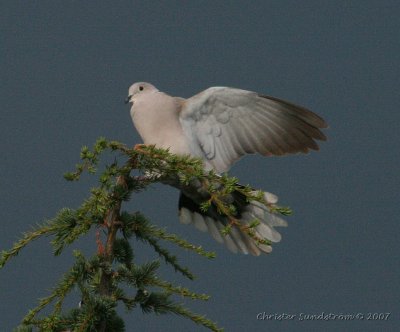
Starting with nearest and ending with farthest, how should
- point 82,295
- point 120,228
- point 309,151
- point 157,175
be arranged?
point 82,295 → point 120,228 → point 157,175 → point 309,151

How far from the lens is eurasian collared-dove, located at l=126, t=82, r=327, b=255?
202 inches

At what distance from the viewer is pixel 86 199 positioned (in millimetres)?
3689

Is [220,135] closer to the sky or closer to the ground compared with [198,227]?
closer to the sky

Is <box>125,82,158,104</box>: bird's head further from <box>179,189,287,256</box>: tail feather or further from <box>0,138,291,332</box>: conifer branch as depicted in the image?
<box>0,138,291,332</box>: conifer branch

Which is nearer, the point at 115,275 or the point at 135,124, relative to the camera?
the point at 115,275

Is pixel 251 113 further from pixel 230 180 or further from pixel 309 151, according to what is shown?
pixel 230 180

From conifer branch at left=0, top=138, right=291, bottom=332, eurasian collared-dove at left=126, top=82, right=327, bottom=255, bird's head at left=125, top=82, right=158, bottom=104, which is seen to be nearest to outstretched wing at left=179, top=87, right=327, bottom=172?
eurasian collared-dove at left=126, top=82, right=327, bottom=255

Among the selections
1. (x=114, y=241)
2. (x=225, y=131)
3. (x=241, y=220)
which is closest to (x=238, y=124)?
(x=225, y=131)

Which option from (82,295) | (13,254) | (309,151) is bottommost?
(82,295)

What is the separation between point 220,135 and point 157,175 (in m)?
1.28

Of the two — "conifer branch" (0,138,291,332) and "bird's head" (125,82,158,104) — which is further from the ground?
"bird's head" (125,82,158,104)

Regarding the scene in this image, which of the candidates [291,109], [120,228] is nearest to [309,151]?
[291,109]

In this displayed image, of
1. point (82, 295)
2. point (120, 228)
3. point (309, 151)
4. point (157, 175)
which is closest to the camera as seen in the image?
point (82, 295)

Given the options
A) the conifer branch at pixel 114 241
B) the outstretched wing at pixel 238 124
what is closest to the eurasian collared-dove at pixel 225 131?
the outstretched wing at pixel 238 124
